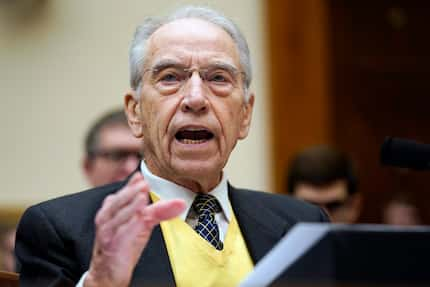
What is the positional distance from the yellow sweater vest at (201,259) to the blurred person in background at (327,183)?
186cm

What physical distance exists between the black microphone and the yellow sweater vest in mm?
606

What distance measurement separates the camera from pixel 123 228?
2.65m

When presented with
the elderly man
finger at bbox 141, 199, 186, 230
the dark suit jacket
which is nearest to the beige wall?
the elderly man

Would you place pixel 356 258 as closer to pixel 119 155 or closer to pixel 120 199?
pixel 120 199

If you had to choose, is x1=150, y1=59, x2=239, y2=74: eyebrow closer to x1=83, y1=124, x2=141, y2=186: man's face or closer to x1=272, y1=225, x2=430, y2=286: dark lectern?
x1=272, y1=225, x2=430, y2=286: dark lectern

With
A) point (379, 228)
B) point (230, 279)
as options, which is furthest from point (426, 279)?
point (230, 279)

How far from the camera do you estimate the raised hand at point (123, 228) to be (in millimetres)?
2635

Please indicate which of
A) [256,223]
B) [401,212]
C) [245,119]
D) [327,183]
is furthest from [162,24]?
[401,212]

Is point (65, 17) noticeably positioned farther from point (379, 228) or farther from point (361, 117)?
point (379, 228)

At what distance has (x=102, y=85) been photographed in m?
6.82

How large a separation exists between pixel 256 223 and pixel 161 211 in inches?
34.8

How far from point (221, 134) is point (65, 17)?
11.9ft

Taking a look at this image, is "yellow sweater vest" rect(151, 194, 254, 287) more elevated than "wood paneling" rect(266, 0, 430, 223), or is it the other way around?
"yellow sweater vest" rect(151, 194, 254, 287)

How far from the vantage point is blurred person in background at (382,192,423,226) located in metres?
6.78
